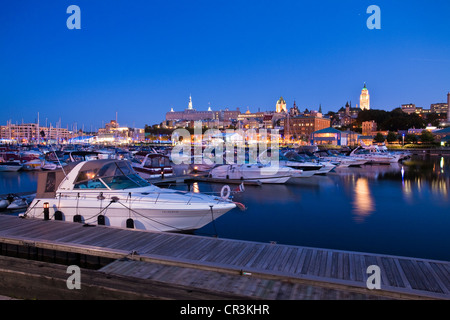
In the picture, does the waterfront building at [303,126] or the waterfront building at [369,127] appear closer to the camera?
the waterfront building at [369,127]

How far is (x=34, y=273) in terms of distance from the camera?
6.19m

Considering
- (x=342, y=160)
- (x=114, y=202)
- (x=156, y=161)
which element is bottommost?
(x=342, y=160)

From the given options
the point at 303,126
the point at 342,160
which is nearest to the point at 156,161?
the point at 342,160

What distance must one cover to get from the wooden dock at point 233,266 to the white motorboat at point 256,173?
19076 millimetres

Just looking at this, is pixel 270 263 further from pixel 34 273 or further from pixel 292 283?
pixel 34 273

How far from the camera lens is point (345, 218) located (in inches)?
648

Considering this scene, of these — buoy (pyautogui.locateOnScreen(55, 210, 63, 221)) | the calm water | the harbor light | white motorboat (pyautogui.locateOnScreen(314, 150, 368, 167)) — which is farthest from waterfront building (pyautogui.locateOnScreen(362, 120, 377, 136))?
the harbor light

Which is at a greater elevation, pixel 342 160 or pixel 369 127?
pixel 369 127

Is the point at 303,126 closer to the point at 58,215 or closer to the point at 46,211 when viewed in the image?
the point at 58,215

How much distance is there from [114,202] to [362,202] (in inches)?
633

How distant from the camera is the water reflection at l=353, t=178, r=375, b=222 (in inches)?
684

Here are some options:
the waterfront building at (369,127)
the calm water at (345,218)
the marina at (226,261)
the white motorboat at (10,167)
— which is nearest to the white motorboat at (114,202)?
the marina at (226,261)

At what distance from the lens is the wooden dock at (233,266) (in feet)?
18.2

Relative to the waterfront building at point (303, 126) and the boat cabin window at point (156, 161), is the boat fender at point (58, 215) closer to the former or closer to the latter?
the boat cabin window at point (156, 161)
